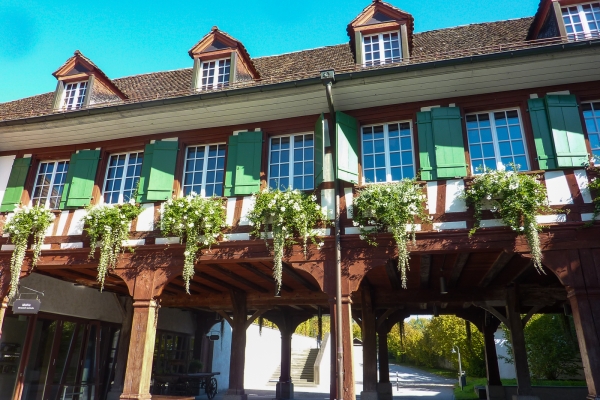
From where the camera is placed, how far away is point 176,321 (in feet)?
51.4

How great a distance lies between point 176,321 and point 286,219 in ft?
31.0

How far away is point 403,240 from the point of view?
7344 millimetres

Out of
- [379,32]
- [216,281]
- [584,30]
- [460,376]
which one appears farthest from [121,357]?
[460,376]

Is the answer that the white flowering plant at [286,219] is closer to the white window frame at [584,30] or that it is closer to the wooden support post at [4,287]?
the wooden support post at [4,287]

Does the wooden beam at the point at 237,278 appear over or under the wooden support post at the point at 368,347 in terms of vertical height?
over

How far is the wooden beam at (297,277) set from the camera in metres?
9.11

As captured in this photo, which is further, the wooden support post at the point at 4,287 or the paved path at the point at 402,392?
the paved path at the point at 402,392

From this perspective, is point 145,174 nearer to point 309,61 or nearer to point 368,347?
point 309,61

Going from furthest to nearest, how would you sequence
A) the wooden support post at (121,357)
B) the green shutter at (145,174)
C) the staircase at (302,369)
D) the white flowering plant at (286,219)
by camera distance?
the staircase at (302,369) → the wooden support post at (121,357) → the green shutter at (145,174) → the white flowering plant at (286,219)

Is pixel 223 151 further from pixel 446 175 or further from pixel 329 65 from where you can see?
pixel 446 175

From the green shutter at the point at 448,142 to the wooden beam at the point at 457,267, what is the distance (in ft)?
4.78

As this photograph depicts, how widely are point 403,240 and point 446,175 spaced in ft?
4.48

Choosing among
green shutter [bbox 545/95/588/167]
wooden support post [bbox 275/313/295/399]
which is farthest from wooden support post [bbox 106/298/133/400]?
green shutter [bbox 545/95/588/167]

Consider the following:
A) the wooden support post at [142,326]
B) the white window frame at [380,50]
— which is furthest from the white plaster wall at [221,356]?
the white window frame at [380,50]
